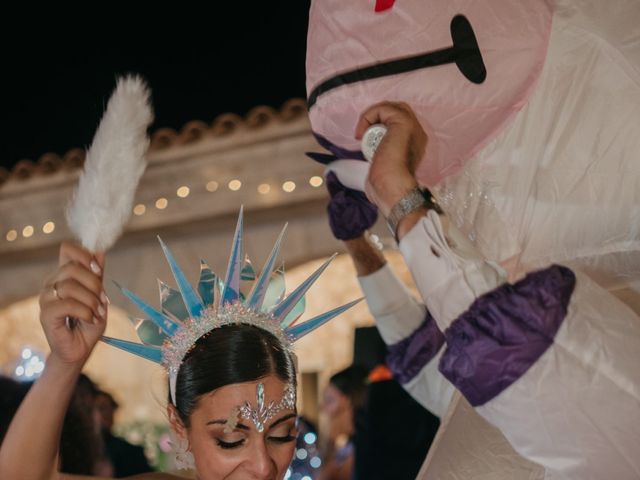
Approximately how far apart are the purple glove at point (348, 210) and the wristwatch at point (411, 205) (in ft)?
1.34

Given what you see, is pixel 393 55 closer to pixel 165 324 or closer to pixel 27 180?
pixel 165 324

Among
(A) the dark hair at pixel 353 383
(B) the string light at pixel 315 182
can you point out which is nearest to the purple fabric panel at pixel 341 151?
(A) the dark hair at pixel 353 383

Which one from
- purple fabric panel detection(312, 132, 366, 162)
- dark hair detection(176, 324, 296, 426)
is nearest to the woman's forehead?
Answer: dark hair detection(176, 324, 296, 426)

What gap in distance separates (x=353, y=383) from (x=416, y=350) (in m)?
1.22

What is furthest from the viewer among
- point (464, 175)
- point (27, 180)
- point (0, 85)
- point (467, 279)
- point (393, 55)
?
point (0, 85)

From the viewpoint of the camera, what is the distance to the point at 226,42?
4570mm

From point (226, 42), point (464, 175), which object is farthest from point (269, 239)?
point (464, 175)

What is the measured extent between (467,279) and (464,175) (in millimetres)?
379

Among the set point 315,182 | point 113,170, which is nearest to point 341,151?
point 113,170

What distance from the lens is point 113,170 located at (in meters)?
1.32

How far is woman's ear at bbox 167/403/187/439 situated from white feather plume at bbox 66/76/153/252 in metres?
0.50

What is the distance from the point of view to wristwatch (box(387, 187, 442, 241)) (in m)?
1.24

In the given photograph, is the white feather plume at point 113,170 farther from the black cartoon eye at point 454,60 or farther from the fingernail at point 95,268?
the black cartoon eye at point 454,60

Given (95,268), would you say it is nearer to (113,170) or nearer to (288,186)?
(113,170)
